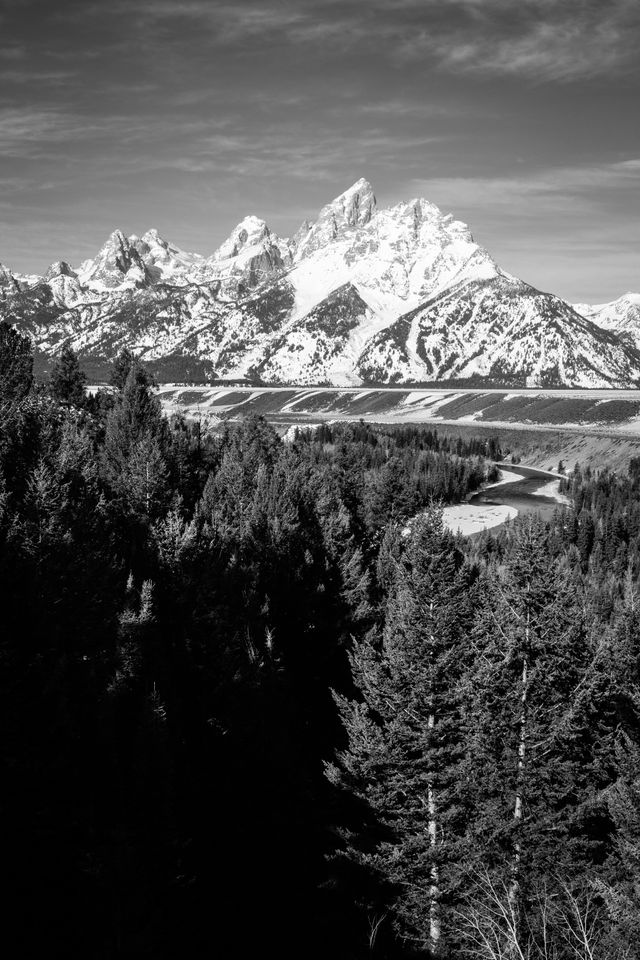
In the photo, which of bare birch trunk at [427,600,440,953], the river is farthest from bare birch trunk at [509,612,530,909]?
the river

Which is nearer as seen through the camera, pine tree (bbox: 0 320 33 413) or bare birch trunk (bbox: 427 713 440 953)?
bare birch trunk (bbox: 427 713 440 953)

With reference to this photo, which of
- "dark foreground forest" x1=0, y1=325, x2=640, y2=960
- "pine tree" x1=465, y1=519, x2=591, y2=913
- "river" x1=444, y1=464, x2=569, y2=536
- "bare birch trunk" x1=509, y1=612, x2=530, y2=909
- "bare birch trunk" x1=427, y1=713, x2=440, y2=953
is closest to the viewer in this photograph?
"dark foreground forest" x1=0, y1=325, x2=640, y2=960

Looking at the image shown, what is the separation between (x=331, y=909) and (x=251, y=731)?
8138 mm

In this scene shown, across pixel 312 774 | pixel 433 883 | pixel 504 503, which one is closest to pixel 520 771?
pixel 433 883

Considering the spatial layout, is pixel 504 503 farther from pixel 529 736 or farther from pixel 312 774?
pixel 529 736

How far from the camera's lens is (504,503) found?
165000 mm

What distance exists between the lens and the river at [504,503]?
144 m

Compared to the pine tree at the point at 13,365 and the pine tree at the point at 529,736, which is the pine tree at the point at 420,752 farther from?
the pine tree at the point at 13,365

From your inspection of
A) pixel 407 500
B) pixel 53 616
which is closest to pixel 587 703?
pixel 53 616

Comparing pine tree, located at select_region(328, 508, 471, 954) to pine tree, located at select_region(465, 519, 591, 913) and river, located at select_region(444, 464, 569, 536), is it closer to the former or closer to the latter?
pine tree, located at select_region(465, 519, 591, 913)

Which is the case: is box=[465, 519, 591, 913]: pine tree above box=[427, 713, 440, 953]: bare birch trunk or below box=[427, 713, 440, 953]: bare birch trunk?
above

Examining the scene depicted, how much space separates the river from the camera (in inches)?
5689

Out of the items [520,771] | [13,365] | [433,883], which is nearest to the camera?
[520,771]

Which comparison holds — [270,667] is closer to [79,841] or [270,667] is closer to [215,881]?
[215,881]
